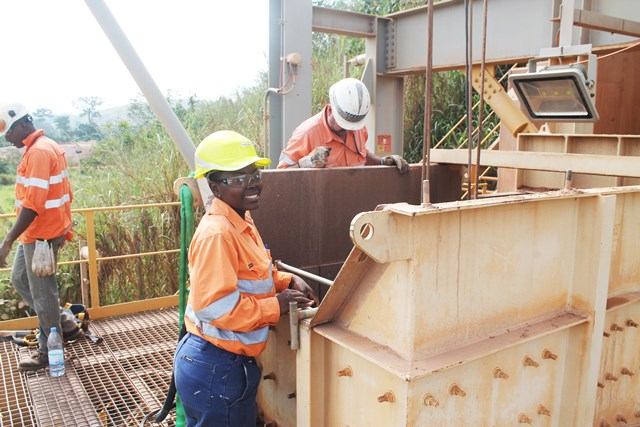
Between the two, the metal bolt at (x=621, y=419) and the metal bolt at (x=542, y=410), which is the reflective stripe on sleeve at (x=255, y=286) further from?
the metal bolt at (x=621, y=419)

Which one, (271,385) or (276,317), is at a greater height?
(276,317)

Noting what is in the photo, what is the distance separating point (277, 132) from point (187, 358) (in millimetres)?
3735

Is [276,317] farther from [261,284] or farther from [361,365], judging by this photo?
[361,365]

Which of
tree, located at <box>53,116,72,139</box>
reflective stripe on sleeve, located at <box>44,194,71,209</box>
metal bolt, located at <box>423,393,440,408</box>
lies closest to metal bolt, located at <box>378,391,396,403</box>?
Result: metal bolt, located at <box>423,393,440,408</box>

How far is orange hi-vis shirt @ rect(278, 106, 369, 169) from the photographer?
403 cm

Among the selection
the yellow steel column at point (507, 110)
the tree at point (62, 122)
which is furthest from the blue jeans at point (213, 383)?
the tree at point (62, 122)

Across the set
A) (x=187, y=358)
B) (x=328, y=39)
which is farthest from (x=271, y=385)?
(x=328, y=39)

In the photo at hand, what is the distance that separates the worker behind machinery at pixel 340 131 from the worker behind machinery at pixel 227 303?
1648mm

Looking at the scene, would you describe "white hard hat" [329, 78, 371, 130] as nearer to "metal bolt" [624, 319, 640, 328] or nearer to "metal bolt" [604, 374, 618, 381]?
"metal bolt" [624, 319, 640, 328]

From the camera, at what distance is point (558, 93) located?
2807mm

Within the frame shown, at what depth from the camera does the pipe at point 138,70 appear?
3000mm

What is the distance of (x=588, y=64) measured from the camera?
2652 millimetres

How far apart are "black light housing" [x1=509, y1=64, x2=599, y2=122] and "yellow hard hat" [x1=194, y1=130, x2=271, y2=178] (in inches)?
61.5

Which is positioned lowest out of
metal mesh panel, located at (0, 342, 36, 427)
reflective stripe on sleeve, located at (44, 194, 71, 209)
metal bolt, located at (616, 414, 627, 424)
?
metal mesh panel, located at (0, 342, 36, 427)
